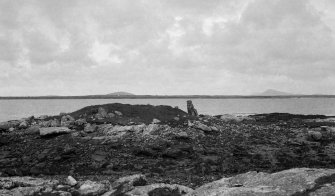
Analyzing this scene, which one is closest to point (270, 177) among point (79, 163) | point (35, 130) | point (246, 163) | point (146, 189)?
point (146, 189)

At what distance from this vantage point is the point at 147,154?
20.1m

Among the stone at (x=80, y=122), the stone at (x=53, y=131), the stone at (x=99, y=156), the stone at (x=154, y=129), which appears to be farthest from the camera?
the stone at (x=80, y=122)

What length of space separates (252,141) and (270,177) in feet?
44.7

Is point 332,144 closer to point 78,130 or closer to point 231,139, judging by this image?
point 231,139

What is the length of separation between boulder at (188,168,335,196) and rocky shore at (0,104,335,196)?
0.07 metres

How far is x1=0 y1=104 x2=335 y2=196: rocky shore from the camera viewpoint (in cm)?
1215

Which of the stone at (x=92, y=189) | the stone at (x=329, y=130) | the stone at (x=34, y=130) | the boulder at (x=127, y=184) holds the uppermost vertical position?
the stone at (x=329, y=130)

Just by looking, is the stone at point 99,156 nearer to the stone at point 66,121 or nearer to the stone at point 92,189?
the stone at point 92,189

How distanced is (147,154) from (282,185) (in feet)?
40.3

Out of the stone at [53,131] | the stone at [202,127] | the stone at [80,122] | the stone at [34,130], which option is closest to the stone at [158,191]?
the stone at [202,127]

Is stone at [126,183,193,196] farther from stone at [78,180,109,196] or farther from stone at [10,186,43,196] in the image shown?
stone at [10,186,43,196]

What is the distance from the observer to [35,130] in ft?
83.7

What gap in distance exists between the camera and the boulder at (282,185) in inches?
321

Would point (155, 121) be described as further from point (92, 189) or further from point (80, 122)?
point (92, 189)
